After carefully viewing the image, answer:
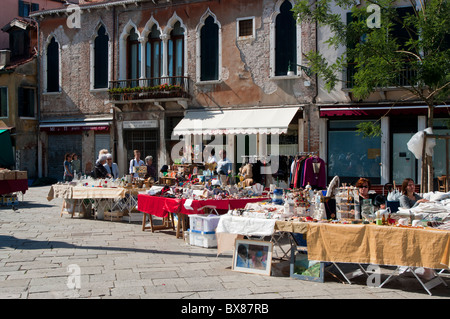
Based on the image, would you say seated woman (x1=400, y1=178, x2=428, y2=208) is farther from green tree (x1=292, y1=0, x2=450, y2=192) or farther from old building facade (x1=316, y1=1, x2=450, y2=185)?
old building facade (x1=316, y1=1, x2=450, y2=185)

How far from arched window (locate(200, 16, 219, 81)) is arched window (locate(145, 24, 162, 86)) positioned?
2.00m

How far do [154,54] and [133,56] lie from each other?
111 cm

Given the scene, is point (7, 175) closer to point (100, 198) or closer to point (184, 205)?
point (100, 198)

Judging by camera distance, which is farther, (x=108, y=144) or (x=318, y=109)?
(x=108, y=144)

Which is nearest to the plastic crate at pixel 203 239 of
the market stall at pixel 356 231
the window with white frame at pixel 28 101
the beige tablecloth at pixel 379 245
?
the market stall at pixel 356 231

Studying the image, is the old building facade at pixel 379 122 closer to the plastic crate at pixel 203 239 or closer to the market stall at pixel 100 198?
the market stall at pixel 100 198

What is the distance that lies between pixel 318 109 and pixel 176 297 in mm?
12661

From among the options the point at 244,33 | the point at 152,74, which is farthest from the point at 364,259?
the point at 152,74

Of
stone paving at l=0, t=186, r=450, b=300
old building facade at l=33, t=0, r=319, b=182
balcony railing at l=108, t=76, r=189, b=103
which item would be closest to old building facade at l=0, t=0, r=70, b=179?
old building facade at l=33, t=0, r=319, b=182

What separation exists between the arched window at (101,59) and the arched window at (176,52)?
304cm

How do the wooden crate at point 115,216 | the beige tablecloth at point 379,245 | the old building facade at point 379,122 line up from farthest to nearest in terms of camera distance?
the old building facade at point 379,122, the wooden crate at point 115,216, the beige tablecloth at point 379,245

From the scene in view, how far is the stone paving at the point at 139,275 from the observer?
5.59 meters

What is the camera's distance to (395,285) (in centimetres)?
609

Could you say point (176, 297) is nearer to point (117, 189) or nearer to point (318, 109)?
point (117, 189)
